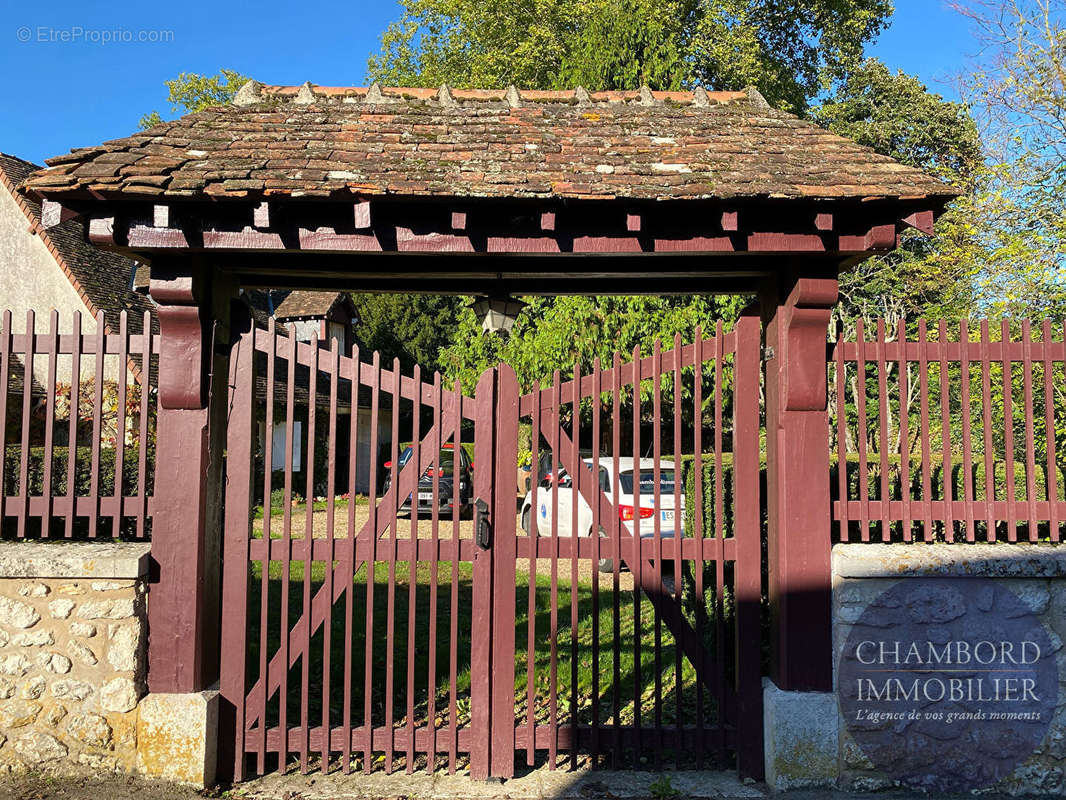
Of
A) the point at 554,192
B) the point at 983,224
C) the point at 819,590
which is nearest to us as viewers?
the point at 554,192

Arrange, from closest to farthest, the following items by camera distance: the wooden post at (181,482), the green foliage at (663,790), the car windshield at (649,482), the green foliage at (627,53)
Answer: the green foliage at (663,790), the wooden post at (181,482), the car windshield at (649,482), the green foliage at (627,53)

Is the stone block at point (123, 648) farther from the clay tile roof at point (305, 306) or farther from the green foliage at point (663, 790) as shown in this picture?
the clay tile roof at point (305, 306)

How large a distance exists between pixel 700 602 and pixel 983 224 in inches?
312

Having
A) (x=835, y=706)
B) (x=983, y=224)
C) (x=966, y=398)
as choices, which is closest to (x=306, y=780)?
(x=835, y=706)

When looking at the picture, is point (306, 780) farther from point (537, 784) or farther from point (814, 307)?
point (814, 307)

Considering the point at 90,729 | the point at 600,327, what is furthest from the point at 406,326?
the point at 90,729

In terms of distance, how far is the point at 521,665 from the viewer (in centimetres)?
653

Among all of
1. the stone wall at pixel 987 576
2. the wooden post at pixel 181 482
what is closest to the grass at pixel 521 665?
the wooden post at pixel 181 482

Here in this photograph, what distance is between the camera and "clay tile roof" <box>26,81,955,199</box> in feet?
12.8

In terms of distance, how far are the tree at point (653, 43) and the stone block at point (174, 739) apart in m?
17.0

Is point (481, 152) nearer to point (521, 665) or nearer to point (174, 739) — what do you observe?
point (174, 739)

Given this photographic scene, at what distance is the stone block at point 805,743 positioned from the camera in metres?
4.09

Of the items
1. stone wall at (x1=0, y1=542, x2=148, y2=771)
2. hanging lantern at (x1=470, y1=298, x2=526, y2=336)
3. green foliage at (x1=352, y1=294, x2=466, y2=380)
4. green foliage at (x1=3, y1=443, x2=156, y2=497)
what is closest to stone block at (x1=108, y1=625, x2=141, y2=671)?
stone wall at (x1=0, y1=542, x2=148, y2=771)

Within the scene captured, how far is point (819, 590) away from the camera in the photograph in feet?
13.6
